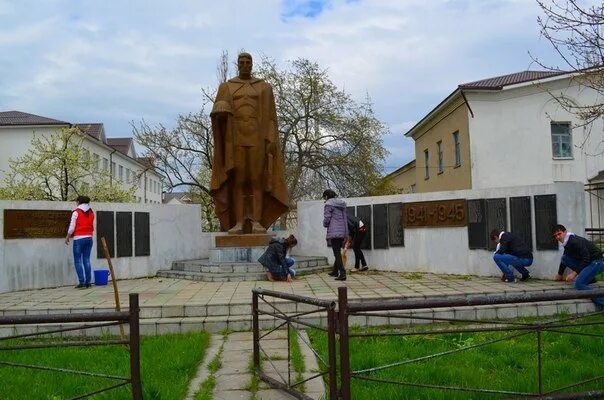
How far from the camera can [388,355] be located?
5.43m

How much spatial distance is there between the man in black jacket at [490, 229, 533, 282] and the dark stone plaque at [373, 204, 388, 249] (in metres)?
2.97

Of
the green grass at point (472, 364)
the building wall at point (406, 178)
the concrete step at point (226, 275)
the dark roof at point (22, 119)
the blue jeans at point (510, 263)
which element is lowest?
the green grass at point (472, 364)

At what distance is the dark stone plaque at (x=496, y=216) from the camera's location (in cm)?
1048

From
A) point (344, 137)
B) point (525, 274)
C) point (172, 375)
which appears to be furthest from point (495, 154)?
point (172, 375)

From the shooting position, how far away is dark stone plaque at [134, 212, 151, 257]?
40.1ft

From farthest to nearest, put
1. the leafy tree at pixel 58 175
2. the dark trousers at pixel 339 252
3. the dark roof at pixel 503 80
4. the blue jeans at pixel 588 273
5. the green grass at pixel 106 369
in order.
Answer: the dark roof at pixel 503 80
the leafy tree at pixel 58 175
the dark trousers at pixel 339 252
the blue jeans at pixel 588 273
the green grass at pixel 106 369

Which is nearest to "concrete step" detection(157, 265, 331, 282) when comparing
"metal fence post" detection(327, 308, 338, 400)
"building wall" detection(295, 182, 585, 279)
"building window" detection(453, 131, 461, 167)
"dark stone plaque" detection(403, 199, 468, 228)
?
"building wall" detection(295, 182, 585, 279)

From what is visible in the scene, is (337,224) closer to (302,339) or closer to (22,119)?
(302,339)

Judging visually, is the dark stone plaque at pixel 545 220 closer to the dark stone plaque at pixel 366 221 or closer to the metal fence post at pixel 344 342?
the dark stone plaque at pixel 366 221

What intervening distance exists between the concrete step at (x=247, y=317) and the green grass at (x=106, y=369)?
480mm

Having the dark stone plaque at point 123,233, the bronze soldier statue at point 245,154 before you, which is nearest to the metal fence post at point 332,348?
the bronze soldier statue at point 245,154

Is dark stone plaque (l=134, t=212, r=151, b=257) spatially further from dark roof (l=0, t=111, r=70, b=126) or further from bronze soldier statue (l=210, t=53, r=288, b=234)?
dark roof (l=0, t=111, r=70, b=126)

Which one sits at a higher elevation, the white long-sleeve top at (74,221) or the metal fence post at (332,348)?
the white long-sleeve top at (74,221)

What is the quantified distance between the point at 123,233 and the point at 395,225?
239 inches
